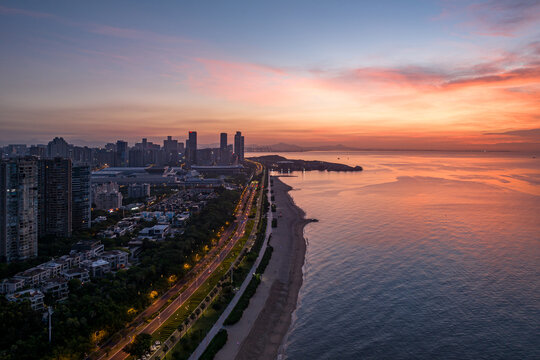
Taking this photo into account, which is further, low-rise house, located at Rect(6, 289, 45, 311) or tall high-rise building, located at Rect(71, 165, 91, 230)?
tall high-rise building, located at Rect(71, 165, 91, 230)

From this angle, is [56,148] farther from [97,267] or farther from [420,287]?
[420,287]

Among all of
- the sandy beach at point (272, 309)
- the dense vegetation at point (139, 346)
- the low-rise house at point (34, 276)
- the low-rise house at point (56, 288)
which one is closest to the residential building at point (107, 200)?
the low-rise house at point (34, 276)

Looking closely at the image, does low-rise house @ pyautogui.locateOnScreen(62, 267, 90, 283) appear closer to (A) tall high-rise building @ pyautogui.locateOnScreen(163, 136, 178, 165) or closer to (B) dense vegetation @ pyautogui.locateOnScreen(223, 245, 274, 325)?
(B) dense vegetation @ pyautogui.locateOnScreen(223, 245, 274, 325)

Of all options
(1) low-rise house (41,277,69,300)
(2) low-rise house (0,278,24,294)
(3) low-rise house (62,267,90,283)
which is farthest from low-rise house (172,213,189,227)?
(2) low-rise house (0,278,24,294)

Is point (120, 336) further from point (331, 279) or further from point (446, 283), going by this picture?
point (446, 283)

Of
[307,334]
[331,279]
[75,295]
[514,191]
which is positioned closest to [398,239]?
[331,279]

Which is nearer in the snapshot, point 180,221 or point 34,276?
point 34,276

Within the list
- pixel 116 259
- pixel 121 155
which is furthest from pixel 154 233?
pixel 121 155

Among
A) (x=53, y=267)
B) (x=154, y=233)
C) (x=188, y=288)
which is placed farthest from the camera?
(x=154, y=233)
